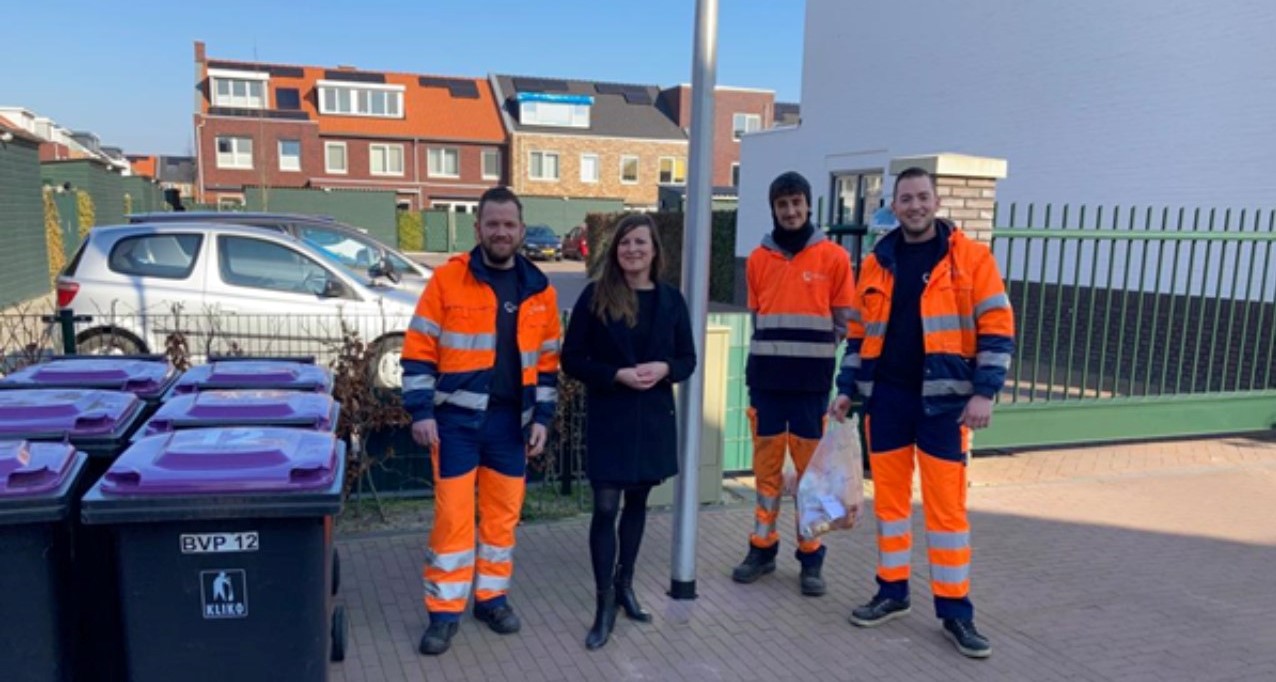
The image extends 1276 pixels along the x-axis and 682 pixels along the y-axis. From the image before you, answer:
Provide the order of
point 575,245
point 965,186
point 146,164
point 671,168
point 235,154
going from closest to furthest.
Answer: point 965,186, point 575,245, point 235,154, point 671,168, point 146,164

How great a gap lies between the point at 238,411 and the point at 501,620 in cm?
141

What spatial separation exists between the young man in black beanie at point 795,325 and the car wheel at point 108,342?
4.55 metres

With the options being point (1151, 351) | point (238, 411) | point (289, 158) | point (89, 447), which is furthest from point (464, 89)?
point (89, 447)

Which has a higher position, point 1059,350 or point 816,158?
point 816,158

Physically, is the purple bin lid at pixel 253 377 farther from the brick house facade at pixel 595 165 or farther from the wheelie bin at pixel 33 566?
the brick house facade at pixel 595 165

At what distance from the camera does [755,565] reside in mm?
4531

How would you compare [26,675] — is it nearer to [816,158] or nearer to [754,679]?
[754,679]

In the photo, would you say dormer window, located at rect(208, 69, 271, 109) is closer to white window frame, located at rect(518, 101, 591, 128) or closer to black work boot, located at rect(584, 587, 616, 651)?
white window frame, located at rect(518, 101, 591, 128)

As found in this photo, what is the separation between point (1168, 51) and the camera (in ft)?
34.9

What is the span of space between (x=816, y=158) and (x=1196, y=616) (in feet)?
43.4

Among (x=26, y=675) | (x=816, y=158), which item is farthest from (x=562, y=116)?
(x=26, y=675)

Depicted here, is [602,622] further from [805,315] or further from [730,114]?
[730,114]

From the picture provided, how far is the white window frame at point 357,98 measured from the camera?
4281 cm

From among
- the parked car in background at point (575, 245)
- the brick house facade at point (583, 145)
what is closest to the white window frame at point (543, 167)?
the brick house facade at point (583, 145)
